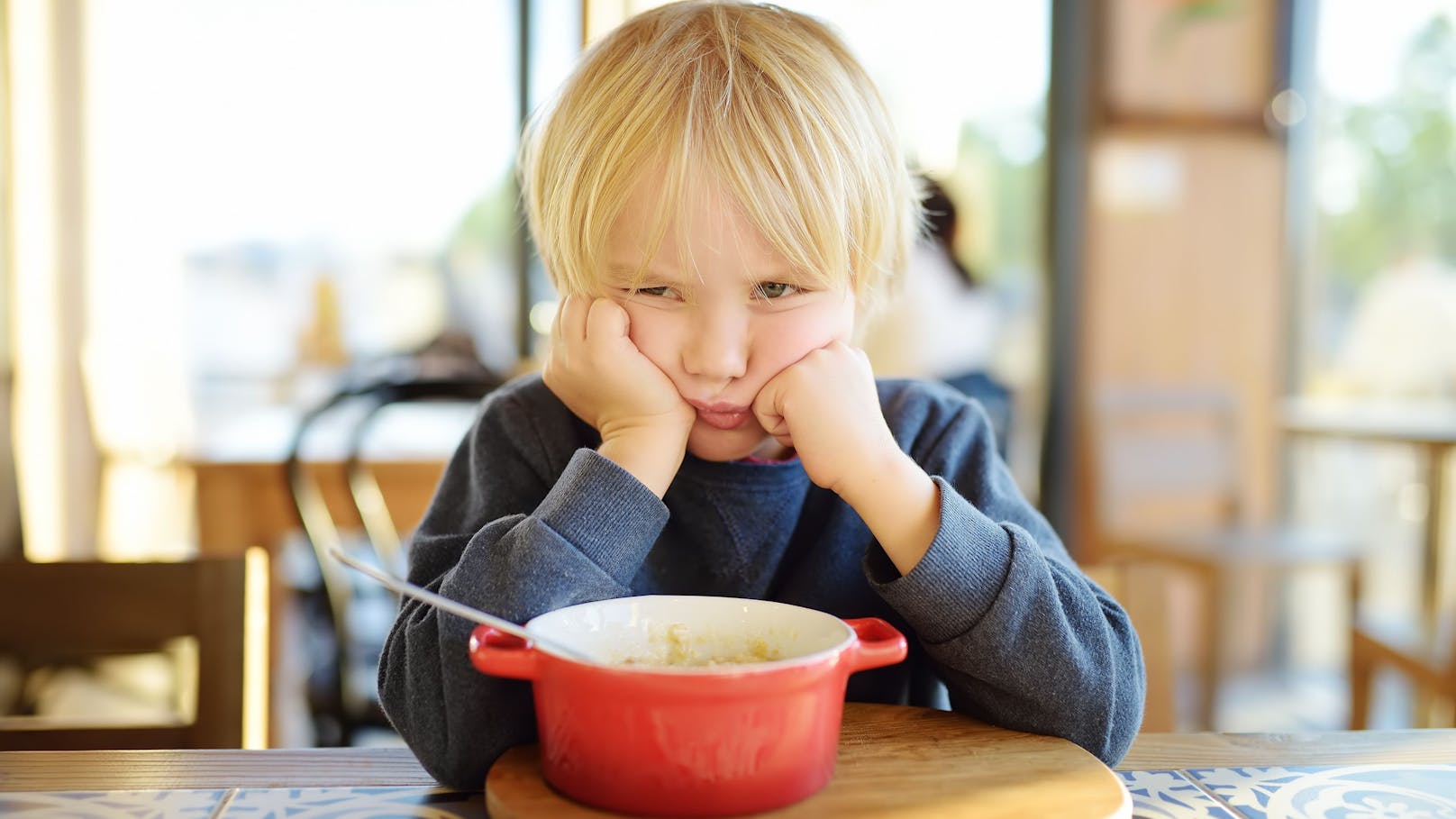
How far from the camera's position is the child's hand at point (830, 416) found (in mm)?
695

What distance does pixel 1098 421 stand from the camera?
3039 millimetres

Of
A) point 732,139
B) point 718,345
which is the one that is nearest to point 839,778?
point 718,345

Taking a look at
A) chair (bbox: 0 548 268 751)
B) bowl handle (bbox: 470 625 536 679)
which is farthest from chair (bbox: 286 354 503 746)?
bowl handle (bbox: 470 625 536 679)

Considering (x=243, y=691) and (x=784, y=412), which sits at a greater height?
(x=784, y=412)

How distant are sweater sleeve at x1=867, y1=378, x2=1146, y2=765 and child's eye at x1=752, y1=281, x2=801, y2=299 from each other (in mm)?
158

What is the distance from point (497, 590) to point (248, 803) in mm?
161

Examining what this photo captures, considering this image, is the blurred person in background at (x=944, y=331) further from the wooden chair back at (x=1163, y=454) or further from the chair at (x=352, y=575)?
the chair at (x=352, y=575)

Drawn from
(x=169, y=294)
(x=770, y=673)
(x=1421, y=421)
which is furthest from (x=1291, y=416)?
(x=169, y=294)

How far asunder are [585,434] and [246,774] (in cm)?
35

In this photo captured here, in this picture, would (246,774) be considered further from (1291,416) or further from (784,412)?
(1291,416)

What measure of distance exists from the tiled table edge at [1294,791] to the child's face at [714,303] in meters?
0.32

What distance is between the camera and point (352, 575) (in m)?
2.37

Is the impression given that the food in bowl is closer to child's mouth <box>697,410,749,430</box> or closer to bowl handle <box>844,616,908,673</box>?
bowl handle <box>844,616,908,673</box>

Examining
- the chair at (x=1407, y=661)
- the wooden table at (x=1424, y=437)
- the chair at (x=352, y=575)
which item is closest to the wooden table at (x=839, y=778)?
the chair at (x=352, y=575)
